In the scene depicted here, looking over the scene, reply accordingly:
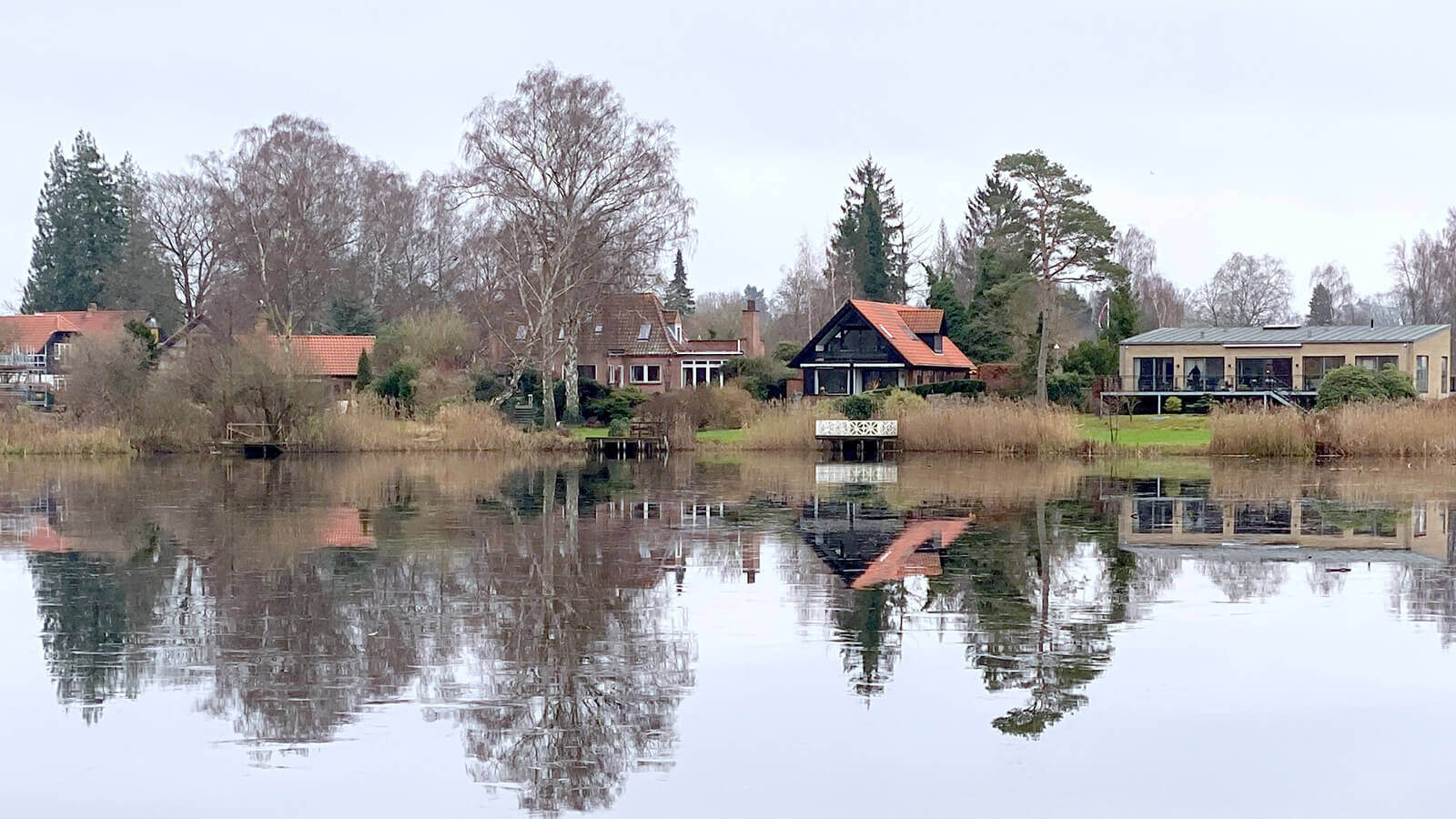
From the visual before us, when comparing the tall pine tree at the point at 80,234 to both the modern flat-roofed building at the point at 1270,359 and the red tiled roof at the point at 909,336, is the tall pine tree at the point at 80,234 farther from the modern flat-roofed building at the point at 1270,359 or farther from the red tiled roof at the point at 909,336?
the modern flat-roofed building at the point at 1270,359

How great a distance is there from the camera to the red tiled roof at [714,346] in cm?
7278

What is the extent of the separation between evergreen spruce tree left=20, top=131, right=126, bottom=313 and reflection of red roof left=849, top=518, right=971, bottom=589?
8085 cm

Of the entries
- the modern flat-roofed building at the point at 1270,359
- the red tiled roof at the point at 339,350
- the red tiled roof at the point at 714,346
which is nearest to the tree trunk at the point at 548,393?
the red tiled roof at the point at 339,350

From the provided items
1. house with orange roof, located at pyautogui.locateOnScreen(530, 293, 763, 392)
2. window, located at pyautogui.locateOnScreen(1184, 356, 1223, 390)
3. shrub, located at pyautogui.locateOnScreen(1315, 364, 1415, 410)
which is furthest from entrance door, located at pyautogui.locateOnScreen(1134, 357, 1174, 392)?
house with orange roof, located at pyautogui.locateOnScreen(530, 293, 763, 392)

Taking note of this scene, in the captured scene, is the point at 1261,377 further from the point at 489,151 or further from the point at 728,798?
the point at 728,798

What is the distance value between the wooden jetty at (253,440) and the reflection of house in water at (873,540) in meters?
24.2

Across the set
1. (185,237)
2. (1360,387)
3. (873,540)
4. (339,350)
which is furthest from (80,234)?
(873,540)

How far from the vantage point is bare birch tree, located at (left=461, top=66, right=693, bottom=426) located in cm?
5109

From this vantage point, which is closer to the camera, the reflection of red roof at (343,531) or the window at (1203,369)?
the reflection of red roof at (343,531)

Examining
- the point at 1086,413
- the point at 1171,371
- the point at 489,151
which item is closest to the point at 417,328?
the point at 489,151

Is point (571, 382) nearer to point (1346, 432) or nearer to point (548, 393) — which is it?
point (548, 393)

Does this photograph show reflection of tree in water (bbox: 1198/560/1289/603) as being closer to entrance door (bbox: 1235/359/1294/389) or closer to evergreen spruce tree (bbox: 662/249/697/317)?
entrance door (bbox: 1235/359/1294/389)

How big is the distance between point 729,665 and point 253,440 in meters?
36.7

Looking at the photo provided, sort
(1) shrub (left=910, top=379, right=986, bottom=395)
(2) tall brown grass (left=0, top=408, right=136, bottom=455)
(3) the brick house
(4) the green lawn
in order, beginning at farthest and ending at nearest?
(3) the brick house < (1) shrub (left=910, top=379, right=986, bottom=395) < (4) the green lawn < (2) tall brown grass (left=0, top=408, right=136, bottom=455)
